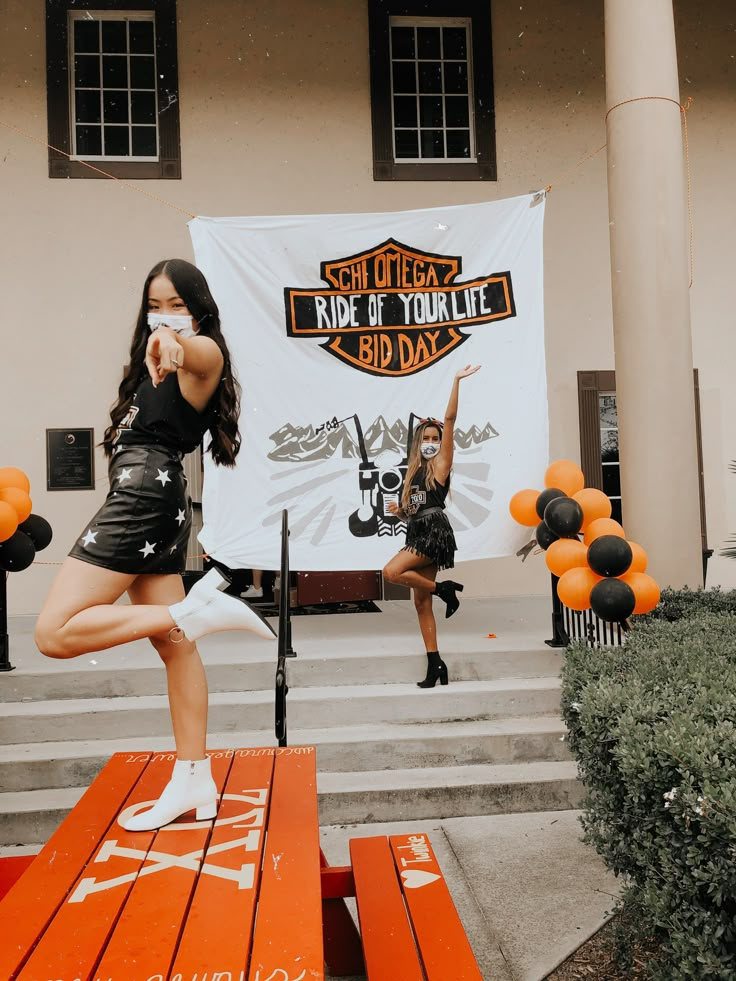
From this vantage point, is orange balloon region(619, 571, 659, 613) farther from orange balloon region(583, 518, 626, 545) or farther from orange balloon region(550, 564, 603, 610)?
orange balloon region(583, 518, 626, 545)

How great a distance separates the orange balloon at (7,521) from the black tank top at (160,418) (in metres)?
2.27

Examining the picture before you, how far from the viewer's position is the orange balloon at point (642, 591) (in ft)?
14.2

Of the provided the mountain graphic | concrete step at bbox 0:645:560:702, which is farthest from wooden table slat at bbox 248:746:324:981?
the mountain graphic

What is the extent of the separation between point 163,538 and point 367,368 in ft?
11.4

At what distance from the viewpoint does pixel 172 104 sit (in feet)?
28.2

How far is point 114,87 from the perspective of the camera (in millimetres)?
8664

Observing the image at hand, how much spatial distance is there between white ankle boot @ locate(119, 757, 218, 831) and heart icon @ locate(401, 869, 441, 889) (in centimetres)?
70

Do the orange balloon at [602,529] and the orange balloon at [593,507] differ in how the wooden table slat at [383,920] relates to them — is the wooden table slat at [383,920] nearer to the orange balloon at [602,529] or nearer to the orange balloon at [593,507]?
the orange balloon at [602,529]

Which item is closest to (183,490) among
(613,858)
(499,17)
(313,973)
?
(313,973)

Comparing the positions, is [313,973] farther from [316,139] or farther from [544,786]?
[316,139]

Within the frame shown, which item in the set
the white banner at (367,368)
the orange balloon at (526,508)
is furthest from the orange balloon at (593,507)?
the white banner at (367,368)

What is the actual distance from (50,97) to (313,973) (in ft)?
29.2

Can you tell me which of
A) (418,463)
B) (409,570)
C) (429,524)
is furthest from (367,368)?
(409,570)

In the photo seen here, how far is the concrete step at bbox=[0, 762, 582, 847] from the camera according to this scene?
4.36 metres
